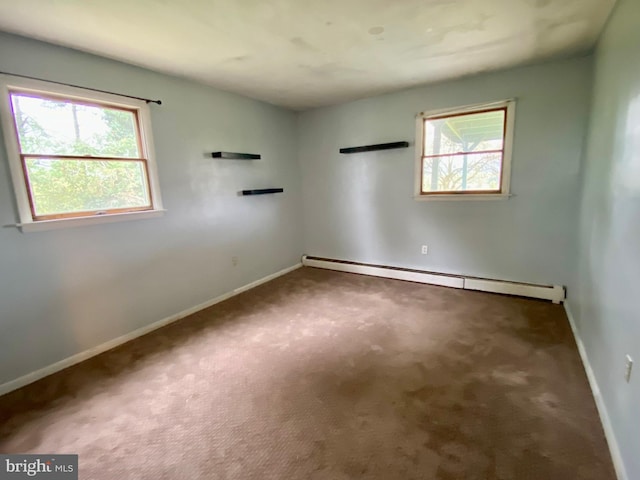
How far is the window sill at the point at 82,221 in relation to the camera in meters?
2.21

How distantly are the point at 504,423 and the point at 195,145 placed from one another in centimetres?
351

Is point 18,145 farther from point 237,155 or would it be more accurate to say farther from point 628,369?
point 628,369

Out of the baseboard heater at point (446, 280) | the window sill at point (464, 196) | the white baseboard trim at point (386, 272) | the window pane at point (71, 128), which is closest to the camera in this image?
the window pane at point (71, 128)

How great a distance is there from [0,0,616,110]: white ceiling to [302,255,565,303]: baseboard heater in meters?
2.31

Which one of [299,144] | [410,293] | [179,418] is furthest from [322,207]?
[179,418]

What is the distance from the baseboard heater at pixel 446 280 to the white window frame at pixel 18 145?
2.65 metres

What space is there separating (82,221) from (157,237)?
65cm

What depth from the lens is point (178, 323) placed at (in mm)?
3164

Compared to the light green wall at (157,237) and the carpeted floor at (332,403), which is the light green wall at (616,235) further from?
the light green wall at (157,237)

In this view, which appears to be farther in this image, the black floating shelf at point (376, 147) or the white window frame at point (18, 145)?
the black floating shelf at point (376, 147)

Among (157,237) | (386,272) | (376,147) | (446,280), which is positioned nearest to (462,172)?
(376,147)

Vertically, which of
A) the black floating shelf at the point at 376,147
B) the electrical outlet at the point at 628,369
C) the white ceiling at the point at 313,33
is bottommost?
the electrical outlet at the point at 628,369

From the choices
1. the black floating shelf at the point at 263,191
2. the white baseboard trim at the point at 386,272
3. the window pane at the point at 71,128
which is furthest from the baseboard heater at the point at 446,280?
the window pane at the point at 71,128

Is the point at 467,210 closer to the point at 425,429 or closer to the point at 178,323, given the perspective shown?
the point at 425,429
